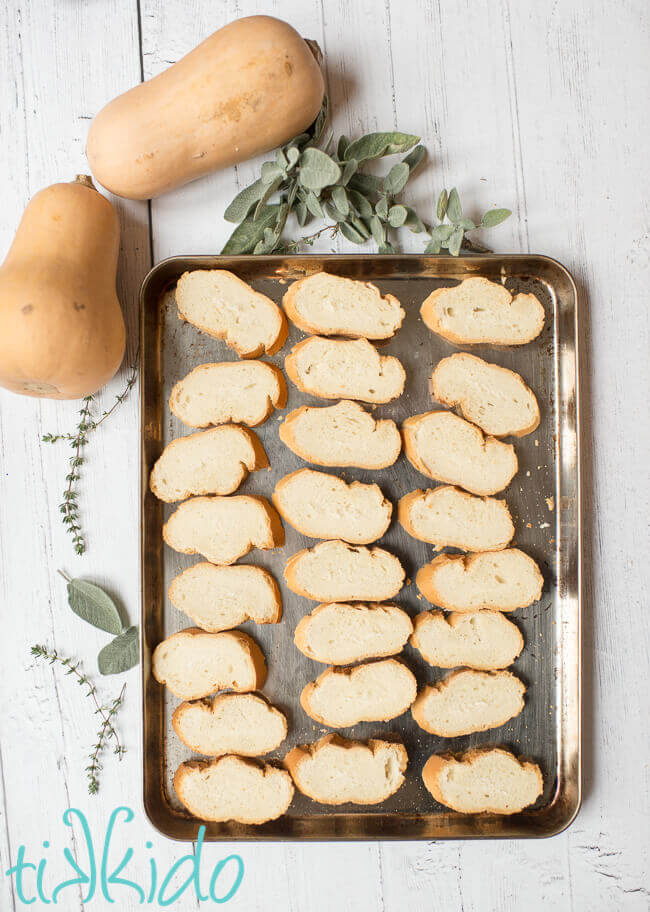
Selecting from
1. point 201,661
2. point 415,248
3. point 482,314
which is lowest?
point 201,661

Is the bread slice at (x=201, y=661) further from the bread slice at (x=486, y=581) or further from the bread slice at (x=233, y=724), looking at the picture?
the bread slice at (x=486, y=581)

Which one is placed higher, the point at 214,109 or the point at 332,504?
the point at 214,109

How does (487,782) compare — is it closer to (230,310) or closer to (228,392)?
(228,392)

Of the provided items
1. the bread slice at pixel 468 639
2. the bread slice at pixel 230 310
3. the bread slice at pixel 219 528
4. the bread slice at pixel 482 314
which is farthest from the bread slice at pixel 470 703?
the bread slice at pixel 230 310

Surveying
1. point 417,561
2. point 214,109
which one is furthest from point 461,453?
point 214,109

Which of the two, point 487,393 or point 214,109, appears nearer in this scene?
point 214,109

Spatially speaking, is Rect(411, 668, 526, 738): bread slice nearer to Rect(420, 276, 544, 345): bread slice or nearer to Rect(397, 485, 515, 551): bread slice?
Rect(397, 485, 515, 551): bread slice

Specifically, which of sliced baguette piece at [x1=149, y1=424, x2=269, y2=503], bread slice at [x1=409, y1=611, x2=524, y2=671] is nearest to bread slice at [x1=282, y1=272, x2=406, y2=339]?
sliced baguette piece at [x1=149, y1=424, x2=269, y2=503]
